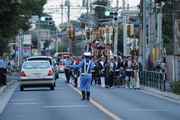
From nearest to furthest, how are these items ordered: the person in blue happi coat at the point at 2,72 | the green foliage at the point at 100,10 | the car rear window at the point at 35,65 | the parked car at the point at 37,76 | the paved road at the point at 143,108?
the paved road at the point at 143,108 < the parked car at the point at 37,76 < the car rear window at the point at 35,65 < the person in blue happi coat at the point at 2,72 < the green foliage at the point at 100,10

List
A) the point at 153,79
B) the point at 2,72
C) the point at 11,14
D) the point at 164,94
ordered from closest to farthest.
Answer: the point at 164,94 → the point at 153,79 → the point at 11,14 → the point at 2,72

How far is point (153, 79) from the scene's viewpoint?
37719mm

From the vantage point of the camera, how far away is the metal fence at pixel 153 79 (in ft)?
115

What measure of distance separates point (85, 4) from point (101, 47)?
50.4 meters

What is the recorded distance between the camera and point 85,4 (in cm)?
11094

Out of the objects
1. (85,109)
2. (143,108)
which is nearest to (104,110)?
(85,109)

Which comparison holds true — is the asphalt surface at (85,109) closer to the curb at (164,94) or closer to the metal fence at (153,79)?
the curb at (164,94)

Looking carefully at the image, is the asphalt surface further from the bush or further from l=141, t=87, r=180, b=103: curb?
the bush

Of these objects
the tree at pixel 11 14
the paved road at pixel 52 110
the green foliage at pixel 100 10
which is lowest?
the paved road at pixel 52 110

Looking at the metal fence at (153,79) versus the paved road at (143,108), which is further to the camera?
the metal fence at (153,79)

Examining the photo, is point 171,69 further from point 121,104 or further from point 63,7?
point 63,7

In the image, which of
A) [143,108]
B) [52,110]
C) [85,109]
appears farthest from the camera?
[143,108]

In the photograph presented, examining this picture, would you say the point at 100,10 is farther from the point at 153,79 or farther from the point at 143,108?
the point at 143,108

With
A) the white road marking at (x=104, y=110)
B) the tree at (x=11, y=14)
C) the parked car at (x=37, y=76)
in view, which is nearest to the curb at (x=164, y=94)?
the white road marking at (x=104, y=110)
